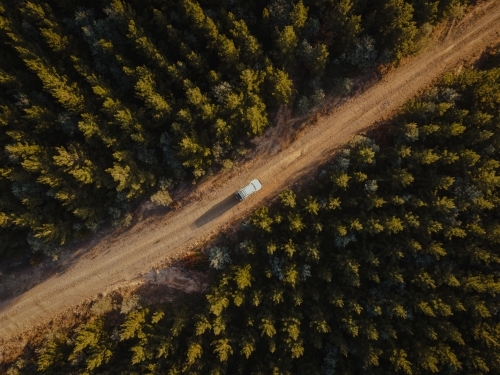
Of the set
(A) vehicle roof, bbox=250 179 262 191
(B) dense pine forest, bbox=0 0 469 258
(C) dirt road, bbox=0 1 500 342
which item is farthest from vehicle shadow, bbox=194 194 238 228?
(B) dense pine forest, bbox=0 0 469 258

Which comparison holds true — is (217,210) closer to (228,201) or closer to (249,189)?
(228,201)

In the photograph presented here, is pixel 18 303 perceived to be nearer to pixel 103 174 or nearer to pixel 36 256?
pixel 36 256

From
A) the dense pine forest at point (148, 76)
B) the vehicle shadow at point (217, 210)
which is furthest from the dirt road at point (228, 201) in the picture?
the dense pine forest at point (148, 76)

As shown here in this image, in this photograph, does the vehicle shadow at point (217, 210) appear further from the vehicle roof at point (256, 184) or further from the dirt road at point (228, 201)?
the vehicle roof at point (256, 184)


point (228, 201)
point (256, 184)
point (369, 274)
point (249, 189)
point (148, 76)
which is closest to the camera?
point (148, 76)

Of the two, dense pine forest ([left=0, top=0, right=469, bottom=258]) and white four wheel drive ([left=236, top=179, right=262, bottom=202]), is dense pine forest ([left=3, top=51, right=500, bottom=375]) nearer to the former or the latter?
white four wheel drive ([left=236, top=179, right=262, bottom=202])

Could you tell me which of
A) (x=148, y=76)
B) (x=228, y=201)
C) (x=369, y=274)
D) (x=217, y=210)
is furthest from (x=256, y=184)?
(x=148, y=76)

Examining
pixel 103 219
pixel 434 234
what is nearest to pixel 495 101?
pixel 434 234
